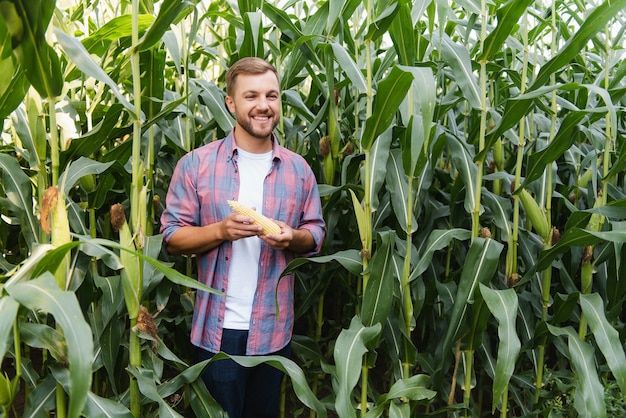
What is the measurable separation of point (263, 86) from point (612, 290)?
1.74 metres

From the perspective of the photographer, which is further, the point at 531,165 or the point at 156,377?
the point at 531,165

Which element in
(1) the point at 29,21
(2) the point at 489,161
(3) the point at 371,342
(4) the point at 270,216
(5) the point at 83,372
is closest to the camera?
(5) the point at 83,372

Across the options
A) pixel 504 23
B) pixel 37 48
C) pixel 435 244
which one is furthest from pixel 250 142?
pixel 504 23

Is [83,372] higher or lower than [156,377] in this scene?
higher

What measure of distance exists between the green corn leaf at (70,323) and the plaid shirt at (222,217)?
933mm

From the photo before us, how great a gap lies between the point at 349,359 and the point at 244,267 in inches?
23.4

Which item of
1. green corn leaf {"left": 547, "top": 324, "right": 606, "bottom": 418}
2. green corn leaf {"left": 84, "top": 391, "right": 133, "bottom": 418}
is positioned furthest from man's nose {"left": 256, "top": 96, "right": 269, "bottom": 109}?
green corn leaf {"left": 547, "top": 324, "right": 606, "bottom": 418}

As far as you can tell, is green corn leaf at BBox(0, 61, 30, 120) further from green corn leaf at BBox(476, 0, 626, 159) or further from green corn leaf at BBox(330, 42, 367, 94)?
green corn leaf at BBox(476, 0, 626, 159)

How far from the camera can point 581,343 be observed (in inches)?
87.2

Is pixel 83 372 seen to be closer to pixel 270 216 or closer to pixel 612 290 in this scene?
pixel 270 216

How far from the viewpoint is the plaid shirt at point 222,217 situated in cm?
232

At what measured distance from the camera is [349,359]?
2035 mm

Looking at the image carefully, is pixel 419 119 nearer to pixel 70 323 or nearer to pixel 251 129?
pixel 251 129

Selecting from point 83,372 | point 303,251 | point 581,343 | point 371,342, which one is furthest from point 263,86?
point 581,343
